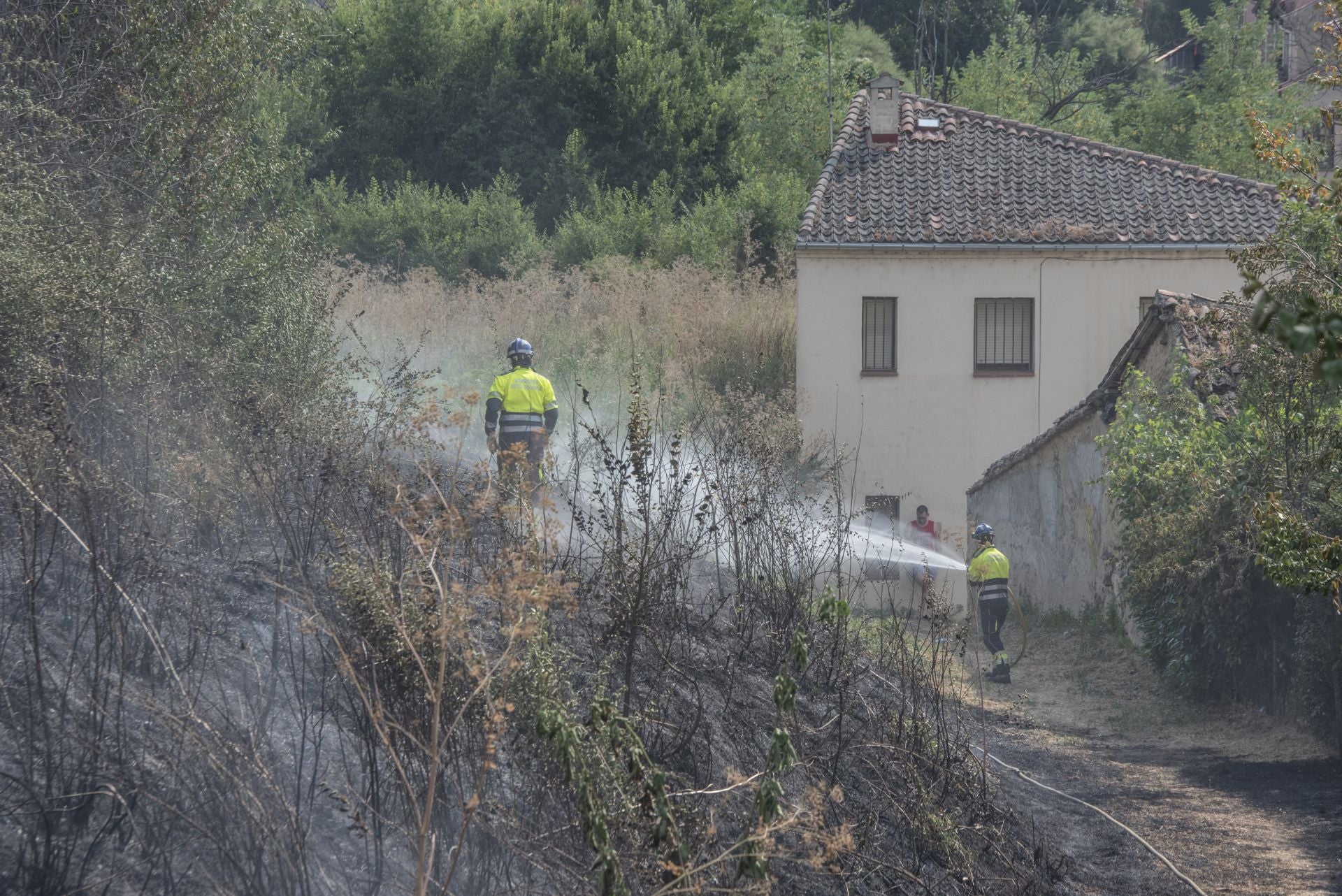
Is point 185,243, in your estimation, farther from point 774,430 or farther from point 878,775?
point 878,775

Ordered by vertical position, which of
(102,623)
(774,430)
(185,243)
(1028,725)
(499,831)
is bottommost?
(1028,725)

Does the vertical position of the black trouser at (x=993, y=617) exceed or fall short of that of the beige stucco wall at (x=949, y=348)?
it falls short

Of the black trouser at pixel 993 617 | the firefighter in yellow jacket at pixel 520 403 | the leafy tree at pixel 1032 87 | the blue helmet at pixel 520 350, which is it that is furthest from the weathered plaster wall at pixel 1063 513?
the leafy tree at pixel 1032 87

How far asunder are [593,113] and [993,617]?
21224mm

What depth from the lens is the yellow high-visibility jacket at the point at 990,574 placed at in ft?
49.5

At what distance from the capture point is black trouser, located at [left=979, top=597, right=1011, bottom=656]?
48.8 feet

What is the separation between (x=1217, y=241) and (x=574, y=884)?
2047cm

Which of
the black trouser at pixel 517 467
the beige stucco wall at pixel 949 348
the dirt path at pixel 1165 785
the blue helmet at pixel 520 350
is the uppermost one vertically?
the beige stucco wall at pixel 949 348

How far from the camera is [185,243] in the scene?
34.6 feet

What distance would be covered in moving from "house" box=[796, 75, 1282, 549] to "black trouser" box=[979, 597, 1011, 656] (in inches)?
279

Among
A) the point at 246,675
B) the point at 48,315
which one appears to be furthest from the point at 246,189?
the point at 246,675

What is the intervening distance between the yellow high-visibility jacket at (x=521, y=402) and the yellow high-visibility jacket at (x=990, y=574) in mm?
5978

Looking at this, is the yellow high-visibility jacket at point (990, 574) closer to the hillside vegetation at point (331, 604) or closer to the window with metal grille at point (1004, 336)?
the hillside vegetation at point (331, 604)

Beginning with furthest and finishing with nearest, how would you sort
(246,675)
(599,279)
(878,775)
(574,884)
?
(599,279) → (878,775) → (246,675) → (574,884)
